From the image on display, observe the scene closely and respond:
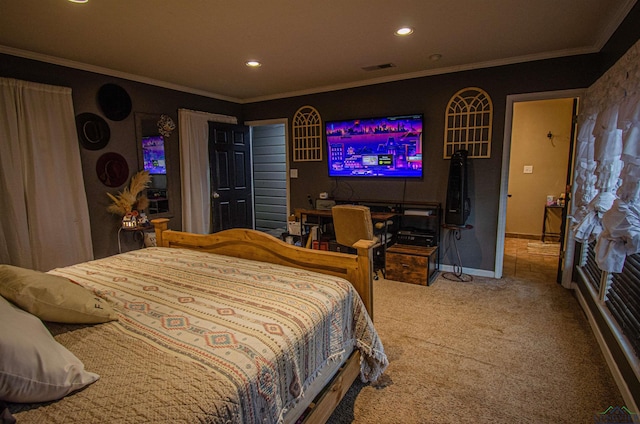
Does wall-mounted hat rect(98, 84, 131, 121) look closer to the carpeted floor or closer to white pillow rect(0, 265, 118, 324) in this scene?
white pillow rect(0, 265, 118, 324)

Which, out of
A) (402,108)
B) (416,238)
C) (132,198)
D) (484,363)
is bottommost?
(484,363)

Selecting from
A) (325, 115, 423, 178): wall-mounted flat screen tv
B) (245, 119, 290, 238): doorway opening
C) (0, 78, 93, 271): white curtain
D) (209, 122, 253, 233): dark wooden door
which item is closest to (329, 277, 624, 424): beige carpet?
(325, 115, 423, 178): wall-mounted flat screen tv

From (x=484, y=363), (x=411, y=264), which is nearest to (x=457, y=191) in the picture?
(x=411, y=264)

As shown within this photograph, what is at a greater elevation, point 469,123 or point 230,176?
point 469,123

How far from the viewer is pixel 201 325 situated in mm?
1396

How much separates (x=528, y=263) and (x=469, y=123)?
2098 mm

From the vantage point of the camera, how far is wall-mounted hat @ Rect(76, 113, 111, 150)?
11.7ft

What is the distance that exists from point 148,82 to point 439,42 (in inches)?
133

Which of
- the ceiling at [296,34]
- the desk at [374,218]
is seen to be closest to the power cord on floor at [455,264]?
the desk at [374,218]

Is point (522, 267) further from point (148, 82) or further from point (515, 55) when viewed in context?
point (148, 82)

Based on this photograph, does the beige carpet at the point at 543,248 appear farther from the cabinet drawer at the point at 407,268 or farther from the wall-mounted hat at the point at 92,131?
the wall-mounted hat at the point at 92,131

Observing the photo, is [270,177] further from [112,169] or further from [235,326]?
[235,326]

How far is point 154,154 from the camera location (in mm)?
4328

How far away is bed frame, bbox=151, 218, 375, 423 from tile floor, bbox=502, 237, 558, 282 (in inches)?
112
